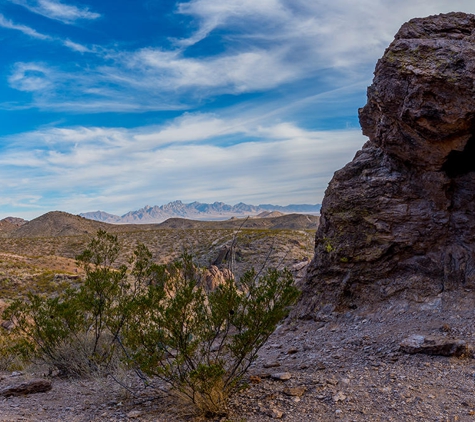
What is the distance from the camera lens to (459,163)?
9062 mm

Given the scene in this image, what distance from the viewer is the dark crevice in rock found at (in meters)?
8.77

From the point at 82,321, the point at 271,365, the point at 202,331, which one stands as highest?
the point at 202,331

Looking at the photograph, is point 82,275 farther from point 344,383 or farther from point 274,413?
point 344,383

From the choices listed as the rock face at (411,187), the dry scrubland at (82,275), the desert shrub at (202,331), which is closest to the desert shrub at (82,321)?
the dry scrubland at (82,275)

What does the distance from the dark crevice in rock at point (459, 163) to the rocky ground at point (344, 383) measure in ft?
8.94

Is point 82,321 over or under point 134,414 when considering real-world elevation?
over

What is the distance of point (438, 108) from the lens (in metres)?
8.04

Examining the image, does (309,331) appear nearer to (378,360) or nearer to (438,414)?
(378,360)

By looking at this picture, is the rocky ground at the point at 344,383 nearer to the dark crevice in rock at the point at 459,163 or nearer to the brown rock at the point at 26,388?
the brown rock at the point at 26,388

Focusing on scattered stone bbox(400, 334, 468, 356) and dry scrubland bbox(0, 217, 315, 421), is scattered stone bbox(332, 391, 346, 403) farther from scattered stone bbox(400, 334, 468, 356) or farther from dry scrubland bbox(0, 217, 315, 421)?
dry scrubland bbox(0, 217, 315, 421)

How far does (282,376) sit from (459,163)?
6178 mm

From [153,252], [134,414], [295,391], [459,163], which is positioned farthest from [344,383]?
[153,252]

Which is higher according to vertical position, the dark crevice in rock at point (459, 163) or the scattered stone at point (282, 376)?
the dark crevice in rock at point (459, 163)

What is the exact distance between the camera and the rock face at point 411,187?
26.6 feet
